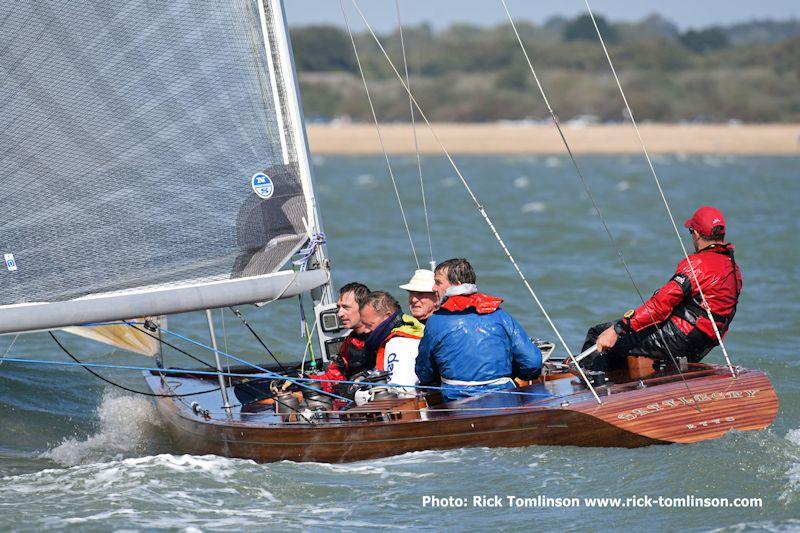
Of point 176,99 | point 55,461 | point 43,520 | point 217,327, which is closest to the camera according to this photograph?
point 43,520

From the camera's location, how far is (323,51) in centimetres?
9044

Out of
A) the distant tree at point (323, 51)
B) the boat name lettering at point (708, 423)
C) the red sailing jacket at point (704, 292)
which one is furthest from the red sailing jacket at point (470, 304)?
the distant tree at point (323, 51)

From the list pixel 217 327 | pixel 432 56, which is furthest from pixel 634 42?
pixel 217 327

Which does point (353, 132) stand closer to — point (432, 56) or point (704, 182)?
point (432, 56)

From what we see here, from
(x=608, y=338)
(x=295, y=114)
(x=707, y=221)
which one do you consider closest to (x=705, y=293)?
(x=707, y=221)

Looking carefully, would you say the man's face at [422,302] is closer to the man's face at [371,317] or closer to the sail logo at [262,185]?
the man's face at [371,317]

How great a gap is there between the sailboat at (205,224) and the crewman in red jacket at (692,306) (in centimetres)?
16

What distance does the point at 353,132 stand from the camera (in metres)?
65.9

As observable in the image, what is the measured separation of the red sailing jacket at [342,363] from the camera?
21.7 feet

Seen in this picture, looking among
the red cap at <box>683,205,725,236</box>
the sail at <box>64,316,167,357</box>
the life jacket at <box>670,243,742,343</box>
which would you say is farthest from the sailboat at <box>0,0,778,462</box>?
the sail at <box>64,316,167,357</box>

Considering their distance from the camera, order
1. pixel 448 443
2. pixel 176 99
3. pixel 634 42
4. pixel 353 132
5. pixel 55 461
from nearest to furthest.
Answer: pixel 448 443
pixel 176 99
pixel 55 461
pixel 353 132
pixel 634 42

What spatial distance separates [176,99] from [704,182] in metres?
29.4

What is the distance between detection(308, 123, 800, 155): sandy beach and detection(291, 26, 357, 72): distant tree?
79.5 feet

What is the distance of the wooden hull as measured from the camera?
5.82m
